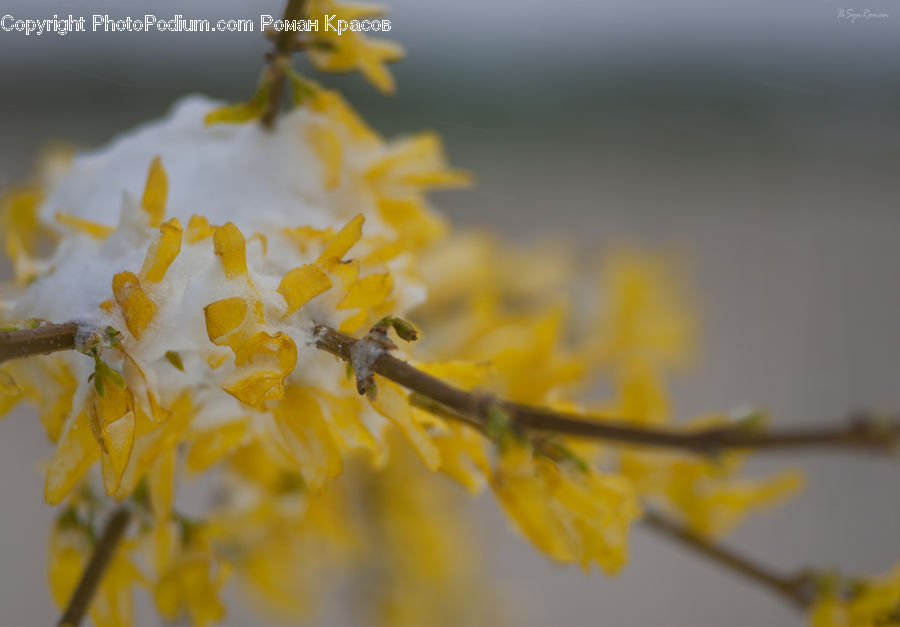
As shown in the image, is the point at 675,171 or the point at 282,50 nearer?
the point at 282,50

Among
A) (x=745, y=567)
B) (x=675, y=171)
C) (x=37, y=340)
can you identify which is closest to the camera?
→ (x=37, y=340)

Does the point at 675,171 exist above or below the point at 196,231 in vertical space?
below

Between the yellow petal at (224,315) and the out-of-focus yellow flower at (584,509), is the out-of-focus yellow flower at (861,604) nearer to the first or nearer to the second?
the out-of-focus yellow flower at (584,509)

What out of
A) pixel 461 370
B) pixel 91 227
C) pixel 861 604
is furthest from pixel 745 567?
pixel 91 227

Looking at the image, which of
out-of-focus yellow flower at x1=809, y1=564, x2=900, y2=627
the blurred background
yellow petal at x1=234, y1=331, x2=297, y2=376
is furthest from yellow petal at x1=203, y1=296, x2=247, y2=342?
out-of-focus yellow flower at x1=809, y1=564, x2=900, y2=627

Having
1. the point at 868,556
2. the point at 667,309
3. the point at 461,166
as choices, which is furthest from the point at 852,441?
the point at 461,166

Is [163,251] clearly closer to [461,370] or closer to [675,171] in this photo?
[461,370]

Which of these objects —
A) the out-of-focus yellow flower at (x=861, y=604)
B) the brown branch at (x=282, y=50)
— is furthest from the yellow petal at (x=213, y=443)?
the out-of-focus yellow flower at (x=861, y=604)
